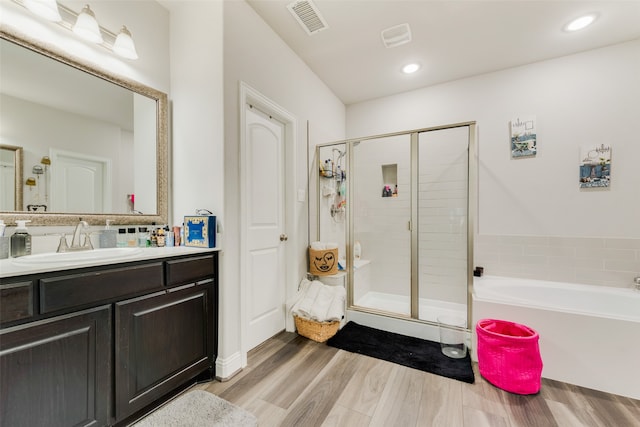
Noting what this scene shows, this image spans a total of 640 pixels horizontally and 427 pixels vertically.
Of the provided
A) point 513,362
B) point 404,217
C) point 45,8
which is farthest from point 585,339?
point 45,8

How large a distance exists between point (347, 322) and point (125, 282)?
6.83 feet

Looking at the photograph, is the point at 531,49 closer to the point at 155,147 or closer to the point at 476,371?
the point at 476,371

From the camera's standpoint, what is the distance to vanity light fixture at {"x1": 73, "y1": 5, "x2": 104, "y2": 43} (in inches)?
58.9

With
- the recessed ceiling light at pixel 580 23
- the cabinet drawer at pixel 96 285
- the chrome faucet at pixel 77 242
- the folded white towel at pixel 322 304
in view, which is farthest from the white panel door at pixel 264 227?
the recessed ceiling light at pixel 580 23

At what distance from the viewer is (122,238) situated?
173 centimetres

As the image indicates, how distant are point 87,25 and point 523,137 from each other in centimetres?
371

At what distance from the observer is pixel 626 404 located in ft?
5.06

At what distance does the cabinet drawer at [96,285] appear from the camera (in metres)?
1.07

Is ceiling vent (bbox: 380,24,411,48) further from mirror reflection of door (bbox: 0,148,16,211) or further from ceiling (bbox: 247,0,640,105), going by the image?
mirror reflection of door (bbox: 0,148,16,211)

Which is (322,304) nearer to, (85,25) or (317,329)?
(317,329)

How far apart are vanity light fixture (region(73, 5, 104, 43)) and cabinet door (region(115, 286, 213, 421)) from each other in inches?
62.4

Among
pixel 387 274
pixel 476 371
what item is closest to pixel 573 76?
pixel 387 274

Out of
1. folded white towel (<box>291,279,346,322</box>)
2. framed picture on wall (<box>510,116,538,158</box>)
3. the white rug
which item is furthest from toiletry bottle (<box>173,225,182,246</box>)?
framed picture on wall (<box>510,116,538,158</box>)

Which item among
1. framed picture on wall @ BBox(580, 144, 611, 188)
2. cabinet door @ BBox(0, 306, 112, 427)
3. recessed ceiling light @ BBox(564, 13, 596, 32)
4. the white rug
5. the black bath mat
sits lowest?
the black bath mat
